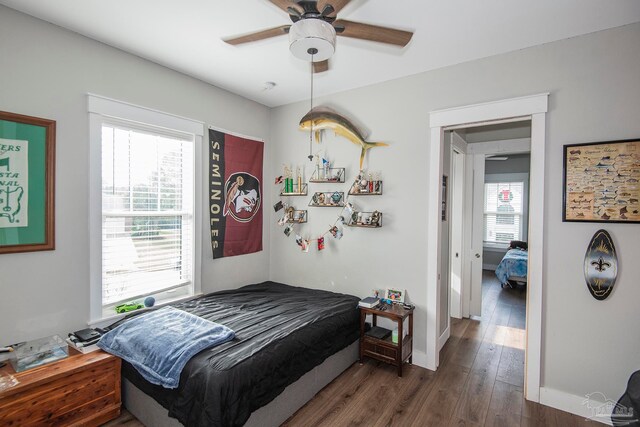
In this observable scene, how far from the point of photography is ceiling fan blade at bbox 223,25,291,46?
5.60 feet

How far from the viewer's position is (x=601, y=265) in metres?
2.16

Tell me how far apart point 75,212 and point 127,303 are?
2.81ft

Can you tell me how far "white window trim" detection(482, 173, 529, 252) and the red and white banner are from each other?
596 centimetres

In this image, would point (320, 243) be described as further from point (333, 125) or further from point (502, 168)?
point (502, 168)

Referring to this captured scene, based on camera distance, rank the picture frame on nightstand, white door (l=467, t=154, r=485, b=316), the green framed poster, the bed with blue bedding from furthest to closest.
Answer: the bed with blue bedding
white door (l=467, t=154, r=485, b=316)
the picture frame on nightstand
the green framed poster

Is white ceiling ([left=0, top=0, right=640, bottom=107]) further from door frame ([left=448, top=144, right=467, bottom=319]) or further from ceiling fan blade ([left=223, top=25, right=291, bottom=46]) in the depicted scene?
door frame ([left=448, top=144, right=467, bottom=319])

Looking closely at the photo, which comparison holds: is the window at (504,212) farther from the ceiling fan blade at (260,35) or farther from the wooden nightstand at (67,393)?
the wooden nightstand at (67,393)

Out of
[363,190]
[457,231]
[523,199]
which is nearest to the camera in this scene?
[363,190]

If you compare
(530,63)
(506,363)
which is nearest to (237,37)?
(530,63)

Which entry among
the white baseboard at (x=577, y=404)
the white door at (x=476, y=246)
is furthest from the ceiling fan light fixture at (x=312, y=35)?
the white door at (x=476, y=246)

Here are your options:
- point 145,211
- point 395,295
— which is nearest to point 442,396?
point 395,295

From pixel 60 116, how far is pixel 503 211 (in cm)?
815

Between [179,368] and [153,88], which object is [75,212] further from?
[179,368]

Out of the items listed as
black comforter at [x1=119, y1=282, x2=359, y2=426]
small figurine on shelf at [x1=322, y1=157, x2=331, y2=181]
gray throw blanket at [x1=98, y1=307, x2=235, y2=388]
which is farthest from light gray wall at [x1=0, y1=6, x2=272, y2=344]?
small figurine on shelf at [x1=322, y1=157, x2=331, y2=181]
